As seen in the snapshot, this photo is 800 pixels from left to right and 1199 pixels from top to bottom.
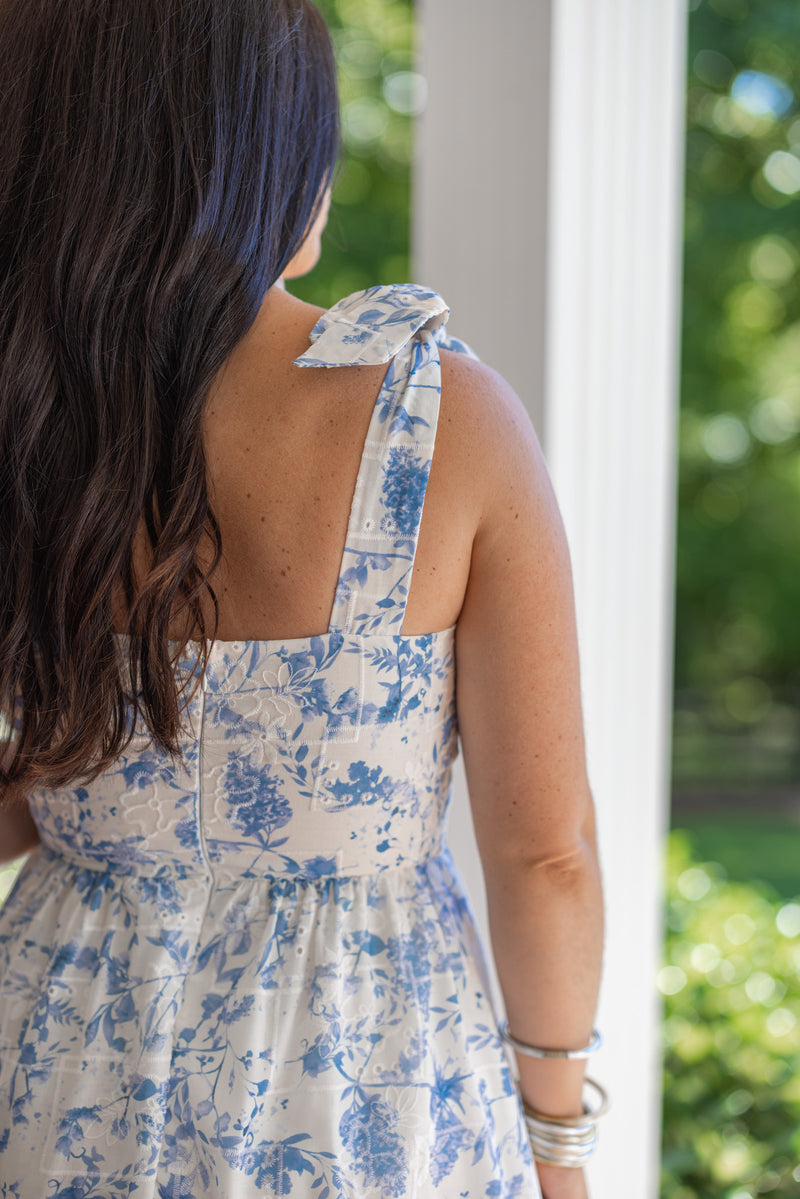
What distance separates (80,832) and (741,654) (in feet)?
32.0

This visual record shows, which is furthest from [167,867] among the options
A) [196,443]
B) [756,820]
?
[756,820]

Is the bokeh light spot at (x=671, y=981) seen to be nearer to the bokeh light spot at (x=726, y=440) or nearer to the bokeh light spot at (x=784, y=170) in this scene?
the bokeh light spot at (x=784, y=170)

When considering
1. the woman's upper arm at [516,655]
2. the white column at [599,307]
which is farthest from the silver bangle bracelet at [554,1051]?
the white column at [599,307]

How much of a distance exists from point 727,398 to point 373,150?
11.2 feet

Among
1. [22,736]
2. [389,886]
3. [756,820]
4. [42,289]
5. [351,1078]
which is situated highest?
[42,289]

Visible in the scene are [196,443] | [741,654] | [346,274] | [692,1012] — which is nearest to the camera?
[196,443]

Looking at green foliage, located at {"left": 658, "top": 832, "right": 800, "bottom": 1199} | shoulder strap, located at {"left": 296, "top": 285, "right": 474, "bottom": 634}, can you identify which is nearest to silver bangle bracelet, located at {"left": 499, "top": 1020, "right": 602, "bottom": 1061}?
shoulder strap, located at {"left": 296, "top": 285, "right": 474, "bottom": 634}

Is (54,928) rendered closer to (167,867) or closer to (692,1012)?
(167,867)

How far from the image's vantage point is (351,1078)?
1034mm

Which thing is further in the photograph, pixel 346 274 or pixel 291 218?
pixel 346 274

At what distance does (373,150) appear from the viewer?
767cm

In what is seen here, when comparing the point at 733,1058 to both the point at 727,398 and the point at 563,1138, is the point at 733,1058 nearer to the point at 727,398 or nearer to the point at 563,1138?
the point at 563,1138

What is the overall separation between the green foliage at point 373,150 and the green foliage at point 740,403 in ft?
6.65

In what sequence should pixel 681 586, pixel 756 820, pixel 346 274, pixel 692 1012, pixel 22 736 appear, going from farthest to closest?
pixel 681 586 < pixel 756 820 < pixel 346 274 < pixel 692 1012 < pixel 22 736
